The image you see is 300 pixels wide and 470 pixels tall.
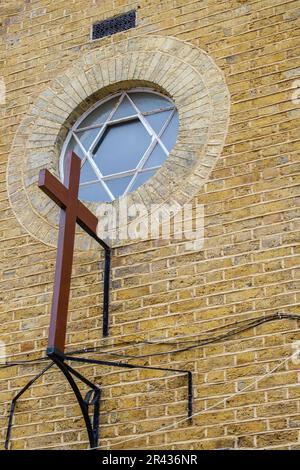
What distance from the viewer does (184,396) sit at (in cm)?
854

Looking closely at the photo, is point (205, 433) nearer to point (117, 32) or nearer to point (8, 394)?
point (8, 394)

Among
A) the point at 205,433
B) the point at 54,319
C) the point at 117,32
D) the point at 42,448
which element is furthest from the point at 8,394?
the point at 117,32

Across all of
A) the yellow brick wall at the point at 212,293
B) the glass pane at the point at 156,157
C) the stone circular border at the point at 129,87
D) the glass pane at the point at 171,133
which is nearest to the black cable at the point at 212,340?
the yellow brick wall at the point at 212,293

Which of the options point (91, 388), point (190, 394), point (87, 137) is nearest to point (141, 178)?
point (87, 137)

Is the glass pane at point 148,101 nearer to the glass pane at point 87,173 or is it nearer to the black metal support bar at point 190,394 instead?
the glass pane at point 87,173

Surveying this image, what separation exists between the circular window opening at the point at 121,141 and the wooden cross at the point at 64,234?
832mm

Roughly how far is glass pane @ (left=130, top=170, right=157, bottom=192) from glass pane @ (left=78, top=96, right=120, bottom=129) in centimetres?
89

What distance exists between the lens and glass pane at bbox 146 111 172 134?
1030cm

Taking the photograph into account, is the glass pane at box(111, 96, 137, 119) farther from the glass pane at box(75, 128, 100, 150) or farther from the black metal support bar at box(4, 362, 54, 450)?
the black metal support bar at box(4, 362, 54, 450)

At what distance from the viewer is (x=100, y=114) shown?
1077 centimetres

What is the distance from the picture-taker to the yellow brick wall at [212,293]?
8375 mm

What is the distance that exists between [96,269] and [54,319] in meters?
1.25

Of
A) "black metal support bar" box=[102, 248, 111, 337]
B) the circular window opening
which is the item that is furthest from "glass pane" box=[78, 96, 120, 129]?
"black metal support bar" box=[102, 248, 111, 337]

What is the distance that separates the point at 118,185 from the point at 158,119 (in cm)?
75
